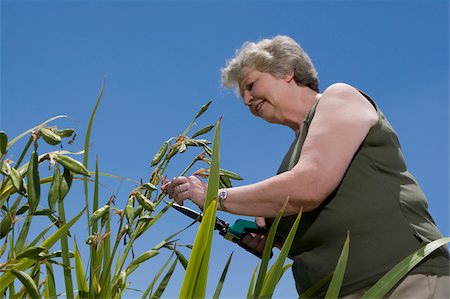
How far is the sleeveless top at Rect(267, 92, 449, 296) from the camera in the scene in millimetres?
1586

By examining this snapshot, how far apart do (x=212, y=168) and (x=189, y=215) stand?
33 centimetres

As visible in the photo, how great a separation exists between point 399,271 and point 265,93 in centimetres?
76

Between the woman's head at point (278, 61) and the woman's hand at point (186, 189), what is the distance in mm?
548

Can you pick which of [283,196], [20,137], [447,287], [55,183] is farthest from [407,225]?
[20,137]

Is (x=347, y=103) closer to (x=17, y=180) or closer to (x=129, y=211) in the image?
(x=129, y=211)

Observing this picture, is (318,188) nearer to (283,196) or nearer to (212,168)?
(283,196)

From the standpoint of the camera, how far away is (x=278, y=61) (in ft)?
6.50

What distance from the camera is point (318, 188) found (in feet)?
5.04

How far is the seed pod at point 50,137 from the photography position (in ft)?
4.03

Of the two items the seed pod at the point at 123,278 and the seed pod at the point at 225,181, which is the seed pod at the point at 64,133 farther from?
the seed pod at the point at 225,181

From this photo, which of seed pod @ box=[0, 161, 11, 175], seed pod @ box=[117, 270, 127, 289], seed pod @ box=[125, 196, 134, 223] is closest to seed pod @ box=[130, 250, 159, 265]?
seed pod @ box=[117, 270, 127, 289]

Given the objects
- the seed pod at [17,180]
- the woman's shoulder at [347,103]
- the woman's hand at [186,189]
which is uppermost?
the woman's shoulder at [347,103]

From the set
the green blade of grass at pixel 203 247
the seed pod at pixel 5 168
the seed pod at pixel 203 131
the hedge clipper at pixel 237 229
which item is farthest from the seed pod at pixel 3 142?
the hedge clipper at pixel 237 229

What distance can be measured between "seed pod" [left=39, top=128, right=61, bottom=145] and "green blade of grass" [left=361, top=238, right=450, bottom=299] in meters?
0.77
